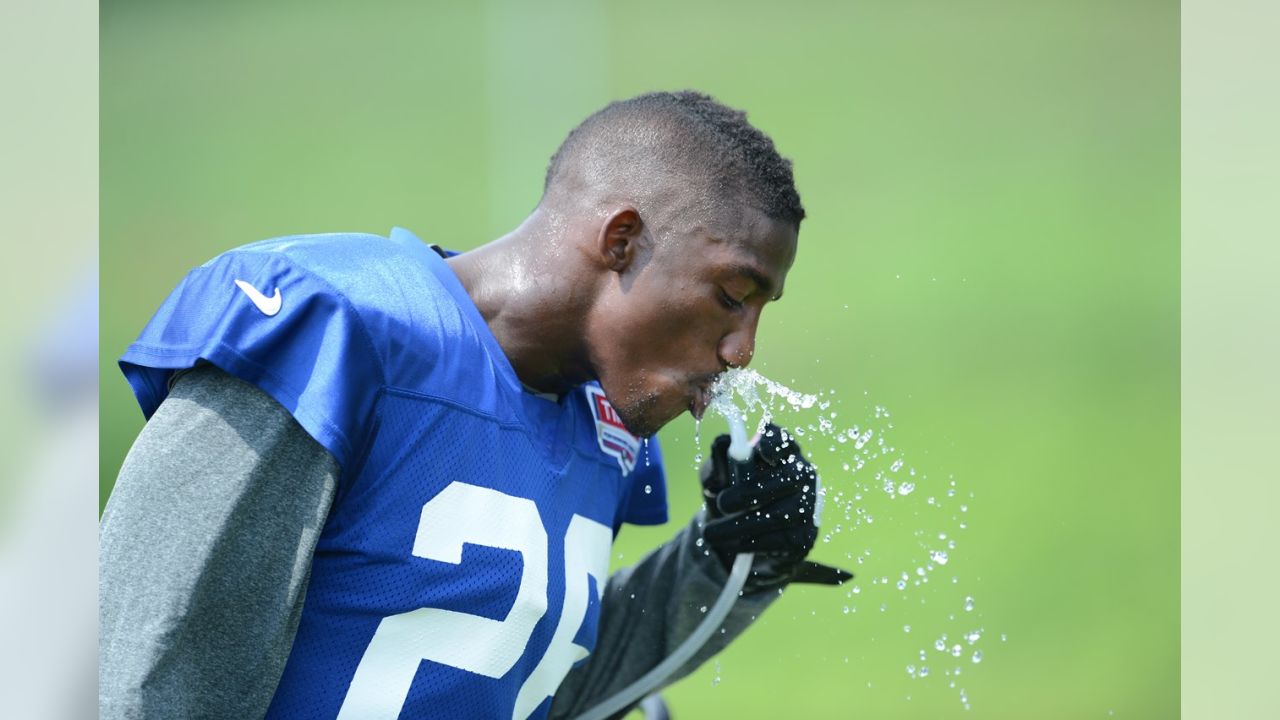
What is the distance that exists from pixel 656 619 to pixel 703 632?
0.08m

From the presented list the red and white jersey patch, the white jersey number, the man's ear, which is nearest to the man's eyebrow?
the man's ear

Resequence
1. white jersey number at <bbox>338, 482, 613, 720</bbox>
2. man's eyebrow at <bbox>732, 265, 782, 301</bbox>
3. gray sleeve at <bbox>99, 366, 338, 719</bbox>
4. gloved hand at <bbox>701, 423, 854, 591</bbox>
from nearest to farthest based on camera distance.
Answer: gray sleeve at <bbox>99, 366, 338, 719</bbox> < white jersey number at <bbox>338, 482, 613, 720</bbox> < man's eyebrow at <bbox>732, 265, 782, 301</bbox> < gloved hand at <bbox>701, 423, 854, 591</bbox>

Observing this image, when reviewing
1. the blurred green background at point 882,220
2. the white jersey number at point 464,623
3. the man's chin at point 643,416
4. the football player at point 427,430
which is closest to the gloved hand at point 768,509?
the football player at point 427,430

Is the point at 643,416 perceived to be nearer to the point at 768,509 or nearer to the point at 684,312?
the point at 684,312

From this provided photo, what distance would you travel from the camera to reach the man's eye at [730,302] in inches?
56.5

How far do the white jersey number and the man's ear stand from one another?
0.30 meters

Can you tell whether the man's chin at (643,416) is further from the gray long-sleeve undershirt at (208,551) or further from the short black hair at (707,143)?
the gray long-sleeve undershirt at (208,551)

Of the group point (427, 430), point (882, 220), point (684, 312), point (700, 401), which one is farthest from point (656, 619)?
point (882, 220)

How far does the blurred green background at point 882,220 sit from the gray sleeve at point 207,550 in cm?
258

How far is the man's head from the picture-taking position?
141cm

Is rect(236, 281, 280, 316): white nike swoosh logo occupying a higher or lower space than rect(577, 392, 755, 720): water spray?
higher

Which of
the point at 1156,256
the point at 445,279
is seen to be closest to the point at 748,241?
the point at 445,279

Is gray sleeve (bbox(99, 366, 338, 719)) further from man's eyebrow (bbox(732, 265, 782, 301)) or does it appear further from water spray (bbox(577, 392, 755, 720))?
water spray (bbox(577, 392, 755, 720))

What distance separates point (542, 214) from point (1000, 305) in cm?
309
